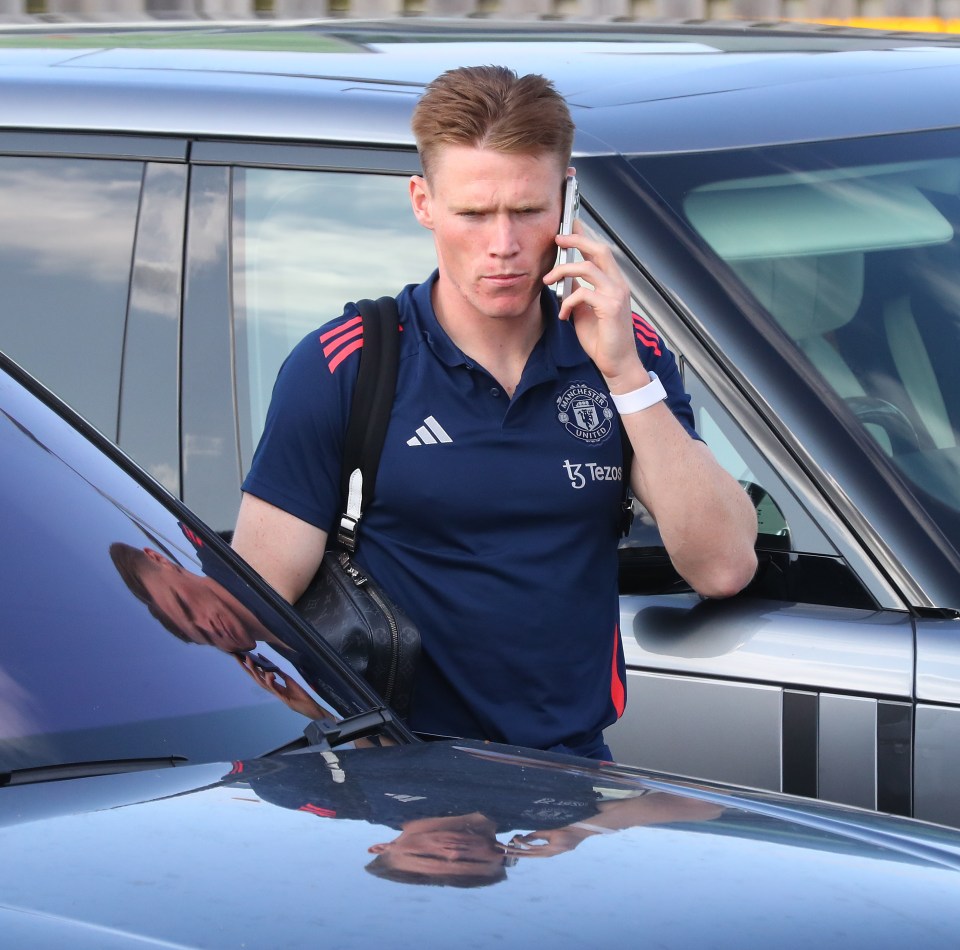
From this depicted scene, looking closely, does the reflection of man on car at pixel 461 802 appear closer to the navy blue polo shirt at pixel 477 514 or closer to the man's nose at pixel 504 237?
the navy blue polo shirt at pixel 477 514

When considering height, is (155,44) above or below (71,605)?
above

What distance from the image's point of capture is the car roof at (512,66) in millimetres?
3064

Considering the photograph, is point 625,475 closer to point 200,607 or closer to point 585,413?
point 585,413

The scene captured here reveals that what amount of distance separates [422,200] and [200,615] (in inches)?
32.8

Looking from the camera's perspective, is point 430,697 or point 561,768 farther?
point 430,697

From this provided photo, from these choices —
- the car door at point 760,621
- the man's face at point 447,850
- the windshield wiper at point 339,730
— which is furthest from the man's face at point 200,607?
the car door at point 760,621

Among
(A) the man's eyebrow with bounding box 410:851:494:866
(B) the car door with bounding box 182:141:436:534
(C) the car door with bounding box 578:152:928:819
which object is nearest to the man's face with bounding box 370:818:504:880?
(A) the man's eyebrow with bounding box 410:851:494:866

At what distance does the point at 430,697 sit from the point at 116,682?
2.49 ft

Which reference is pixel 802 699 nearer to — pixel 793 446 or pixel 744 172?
pixel 793 446

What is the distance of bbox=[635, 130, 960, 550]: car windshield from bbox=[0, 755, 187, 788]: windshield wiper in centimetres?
137

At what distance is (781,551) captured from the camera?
9.18ft

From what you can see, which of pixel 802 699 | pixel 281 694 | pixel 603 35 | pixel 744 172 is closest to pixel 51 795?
pixel 281 694

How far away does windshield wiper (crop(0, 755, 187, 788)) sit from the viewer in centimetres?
175

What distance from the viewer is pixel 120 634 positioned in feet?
6.41
